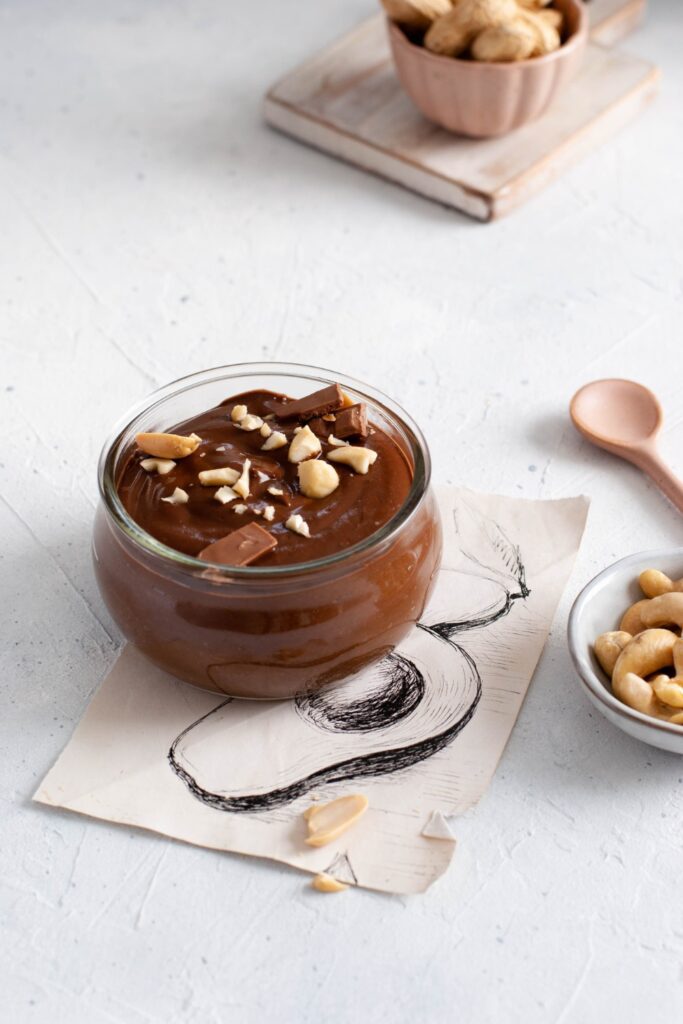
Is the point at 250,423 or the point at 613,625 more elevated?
the point at 250,423

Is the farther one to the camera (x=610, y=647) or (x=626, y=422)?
(x=626, y=422)

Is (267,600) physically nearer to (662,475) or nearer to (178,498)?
(178,498)

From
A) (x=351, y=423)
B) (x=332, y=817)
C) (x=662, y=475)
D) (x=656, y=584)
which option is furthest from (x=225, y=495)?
(x=662, y=475)

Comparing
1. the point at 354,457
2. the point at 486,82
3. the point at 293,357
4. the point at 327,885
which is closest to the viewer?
the point at 327,885

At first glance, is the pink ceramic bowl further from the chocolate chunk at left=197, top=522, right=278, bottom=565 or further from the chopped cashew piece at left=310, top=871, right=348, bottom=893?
the chopped cashew piece at left=310, top=871, right=348, bottom=893

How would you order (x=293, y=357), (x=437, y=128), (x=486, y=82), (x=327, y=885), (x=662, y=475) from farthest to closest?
1. (x=437, y=128)
2. (x=486, y=82)
3. (x=293, y=357)
4. (x=662, y=475)
5. (x=327, y=885)

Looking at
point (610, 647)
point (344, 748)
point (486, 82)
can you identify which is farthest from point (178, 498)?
point (486, 82)

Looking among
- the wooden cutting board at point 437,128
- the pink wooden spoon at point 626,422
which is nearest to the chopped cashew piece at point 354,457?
the pink wooden spoon at point 626,422
